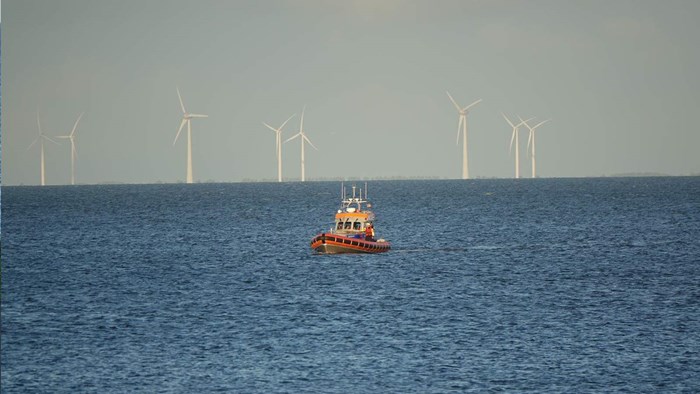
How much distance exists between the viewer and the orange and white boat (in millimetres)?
102875

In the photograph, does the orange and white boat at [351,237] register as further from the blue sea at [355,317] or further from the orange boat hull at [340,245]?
the blue sea at [355,317]

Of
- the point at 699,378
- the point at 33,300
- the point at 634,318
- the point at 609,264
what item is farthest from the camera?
the point at 609,264

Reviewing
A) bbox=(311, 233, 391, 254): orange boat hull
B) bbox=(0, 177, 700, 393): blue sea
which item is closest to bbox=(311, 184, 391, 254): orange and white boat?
bbox=(311, 233, 391, 254): orange boat hull

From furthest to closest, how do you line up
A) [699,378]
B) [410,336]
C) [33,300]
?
[33,300], [410,336], [699,378]

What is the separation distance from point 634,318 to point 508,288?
15.6 meters

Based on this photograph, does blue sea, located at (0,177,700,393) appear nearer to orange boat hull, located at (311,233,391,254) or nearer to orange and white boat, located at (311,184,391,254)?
orange boat hull, located at (311,233,391,254)

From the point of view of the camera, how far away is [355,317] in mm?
65188

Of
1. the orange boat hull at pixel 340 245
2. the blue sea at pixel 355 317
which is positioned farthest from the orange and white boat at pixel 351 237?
the blue sea at pixel 355 317

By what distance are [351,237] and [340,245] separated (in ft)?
5.46

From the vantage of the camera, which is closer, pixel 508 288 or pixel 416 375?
pixel 416 375

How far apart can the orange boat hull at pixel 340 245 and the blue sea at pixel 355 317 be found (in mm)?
1137

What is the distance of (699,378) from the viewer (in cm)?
4834

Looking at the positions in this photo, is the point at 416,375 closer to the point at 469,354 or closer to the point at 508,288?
the point at 469,354

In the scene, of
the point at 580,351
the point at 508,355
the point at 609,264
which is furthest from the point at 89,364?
the point at 609,264
